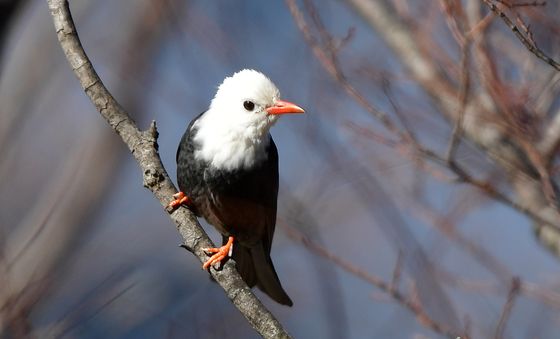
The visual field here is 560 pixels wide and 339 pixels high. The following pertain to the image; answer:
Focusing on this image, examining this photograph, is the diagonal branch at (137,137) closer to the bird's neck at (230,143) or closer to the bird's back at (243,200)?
the bird's back at (243,200)

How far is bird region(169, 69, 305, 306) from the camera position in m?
4.97

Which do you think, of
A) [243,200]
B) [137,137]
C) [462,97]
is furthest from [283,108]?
[137,137]

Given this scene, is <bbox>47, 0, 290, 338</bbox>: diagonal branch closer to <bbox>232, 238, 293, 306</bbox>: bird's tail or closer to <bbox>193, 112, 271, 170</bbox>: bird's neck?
<bbox>193, 112, 271, 170</bbox>: bird's neck

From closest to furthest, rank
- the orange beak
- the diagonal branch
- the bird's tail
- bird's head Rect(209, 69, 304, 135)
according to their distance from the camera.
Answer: the diagonal branch → the orange beak → bird's head Rect(209, 69, 304, 135) → the bird's tail

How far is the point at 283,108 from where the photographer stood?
492 cm

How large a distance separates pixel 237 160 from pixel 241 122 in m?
0.23

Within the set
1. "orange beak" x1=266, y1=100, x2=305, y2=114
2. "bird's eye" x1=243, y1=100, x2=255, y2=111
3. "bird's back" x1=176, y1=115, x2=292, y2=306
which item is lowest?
"bird's back" x1=176, y1=115, x2=292, y2=306

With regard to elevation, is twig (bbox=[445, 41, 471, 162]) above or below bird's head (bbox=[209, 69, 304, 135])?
below

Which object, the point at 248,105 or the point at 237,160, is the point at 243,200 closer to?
the point at 237,160

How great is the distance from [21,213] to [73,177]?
26.9 inches

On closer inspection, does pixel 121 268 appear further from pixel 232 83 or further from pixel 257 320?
pixel 232 83

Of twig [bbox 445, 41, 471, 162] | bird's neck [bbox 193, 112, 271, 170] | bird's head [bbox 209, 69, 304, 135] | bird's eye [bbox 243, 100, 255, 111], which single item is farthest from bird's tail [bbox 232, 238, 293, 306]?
twig [bbox 445, 41, 471, 162]

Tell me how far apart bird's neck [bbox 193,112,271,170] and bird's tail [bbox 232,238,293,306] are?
2.18ft

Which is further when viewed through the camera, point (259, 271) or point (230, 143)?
point (259, 271)
